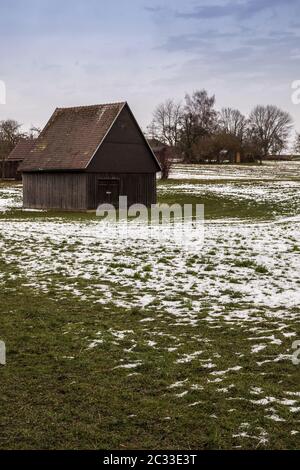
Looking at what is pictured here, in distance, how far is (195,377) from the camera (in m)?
6.66

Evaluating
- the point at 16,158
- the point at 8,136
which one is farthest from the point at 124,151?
the point at 8,136

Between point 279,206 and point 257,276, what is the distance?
24.7 m

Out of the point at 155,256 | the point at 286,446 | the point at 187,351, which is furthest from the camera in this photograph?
the point at 155,256

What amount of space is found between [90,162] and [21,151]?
35.1 metres

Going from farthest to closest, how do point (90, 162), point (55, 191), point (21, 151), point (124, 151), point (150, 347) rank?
1. point (21, 151)
2. point (55, 191)
3. point (124, 151)
4. point (90, 162)
5. point (150, 347)

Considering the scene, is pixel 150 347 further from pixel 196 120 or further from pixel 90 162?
pixel 196 120

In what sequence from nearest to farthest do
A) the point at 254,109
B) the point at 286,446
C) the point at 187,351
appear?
the point at 286,446
the point at 187,351
the point at 254,109

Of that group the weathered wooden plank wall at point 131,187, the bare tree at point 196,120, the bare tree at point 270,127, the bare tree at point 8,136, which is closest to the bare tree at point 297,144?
the bare tree at point 270,127

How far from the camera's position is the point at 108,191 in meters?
36.8

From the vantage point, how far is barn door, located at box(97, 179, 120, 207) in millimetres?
36422

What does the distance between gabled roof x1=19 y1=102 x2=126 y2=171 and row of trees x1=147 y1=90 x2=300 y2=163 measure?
5613cm

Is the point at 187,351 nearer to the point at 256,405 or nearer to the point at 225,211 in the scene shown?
the point at 256,405

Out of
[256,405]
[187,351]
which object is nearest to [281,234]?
[187,351]

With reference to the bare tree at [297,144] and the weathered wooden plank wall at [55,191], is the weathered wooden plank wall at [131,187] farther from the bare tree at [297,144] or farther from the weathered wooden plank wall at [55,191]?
the bare tree at [297,144]
